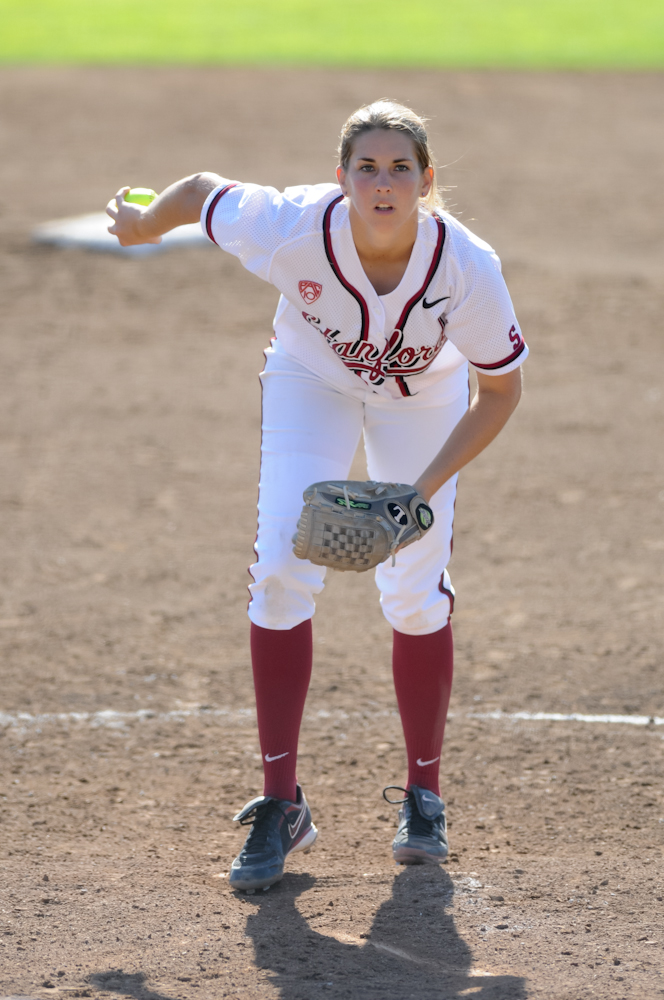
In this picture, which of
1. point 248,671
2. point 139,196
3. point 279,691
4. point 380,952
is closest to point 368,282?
point 139,196

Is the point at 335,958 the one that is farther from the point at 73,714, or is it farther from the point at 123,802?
the point at 73,714

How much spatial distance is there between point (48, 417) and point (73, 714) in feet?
10.2

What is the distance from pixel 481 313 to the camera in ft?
9.33

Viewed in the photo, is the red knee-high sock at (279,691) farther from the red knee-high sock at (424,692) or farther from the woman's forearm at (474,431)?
the woman's forearm at (474,431)

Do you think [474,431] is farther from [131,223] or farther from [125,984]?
[125,984]

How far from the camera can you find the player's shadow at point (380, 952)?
8.00ft

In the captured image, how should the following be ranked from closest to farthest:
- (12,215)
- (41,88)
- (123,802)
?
(123,802) → (12,215) → (41,88)

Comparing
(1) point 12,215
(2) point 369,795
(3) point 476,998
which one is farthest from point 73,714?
(1) point 12,215

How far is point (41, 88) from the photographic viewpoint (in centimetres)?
1558

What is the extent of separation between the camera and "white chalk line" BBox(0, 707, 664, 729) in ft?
12.4

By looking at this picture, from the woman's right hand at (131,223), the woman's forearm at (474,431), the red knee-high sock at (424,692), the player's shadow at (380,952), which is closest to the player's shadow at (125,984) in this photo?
the player's shadow at (380,952)

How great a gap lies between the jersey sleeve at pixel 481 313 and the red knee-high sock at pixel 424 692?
772 millimetres

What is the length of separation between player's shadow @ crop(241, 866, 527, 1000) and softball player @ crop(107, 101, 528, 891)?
0.47 feet

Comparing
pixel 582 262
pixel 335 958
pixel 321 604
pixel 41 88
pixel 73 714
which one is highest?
pixel 41 88
